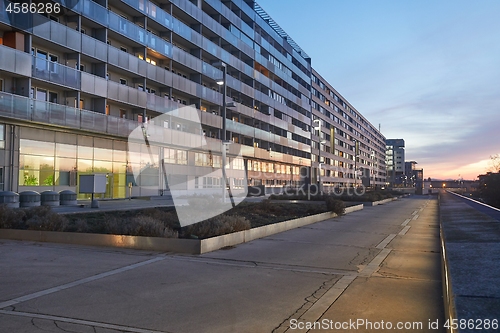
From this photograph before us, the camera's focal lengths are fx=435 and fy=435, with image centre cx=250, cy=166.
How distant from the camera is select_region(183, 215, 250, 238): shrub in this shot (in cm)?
1227

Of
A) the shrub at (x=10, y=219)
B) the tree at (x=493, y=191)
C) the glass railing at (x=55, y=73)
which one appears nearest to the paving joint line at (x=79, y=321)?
the shrub at (x=10, y=219)

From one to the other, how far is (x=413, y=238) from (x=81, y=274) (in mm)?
11310

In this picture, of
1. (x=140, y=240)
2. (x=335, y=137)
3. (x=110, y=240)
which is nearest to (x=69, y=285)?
(x=140, y=240)

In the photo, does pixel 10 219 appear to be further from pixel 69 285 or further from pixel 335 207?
pixel 335 207

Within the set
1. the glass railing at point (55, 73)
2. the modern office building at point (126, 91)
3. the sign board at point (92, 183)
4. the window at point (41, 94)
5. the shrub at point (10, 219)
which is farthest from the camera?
the window at point (41, 94)

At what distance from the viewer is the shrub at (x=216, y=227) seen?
12273mm

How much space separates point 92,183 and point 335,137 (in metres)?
87.8

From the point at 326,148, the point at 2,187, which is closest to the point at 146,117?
the point at 2,187

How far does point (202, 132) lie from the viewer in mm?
47375

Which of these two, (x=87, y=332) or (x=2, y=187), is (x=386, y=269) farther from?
(x=2, y=187)

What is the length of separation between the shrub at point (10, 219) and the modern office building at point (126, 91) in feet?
45.7

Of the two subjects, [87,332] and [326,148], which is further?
[326,148]

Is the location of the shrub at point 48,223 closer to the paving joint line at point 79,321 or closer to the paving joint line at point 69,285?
the paving joint line at point 69,285

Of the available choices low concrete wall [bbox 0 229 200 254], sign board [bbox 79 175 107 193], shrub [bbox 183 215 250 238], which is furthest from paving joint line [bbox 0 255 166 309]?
sign board [bbox 79 175 107 193]
